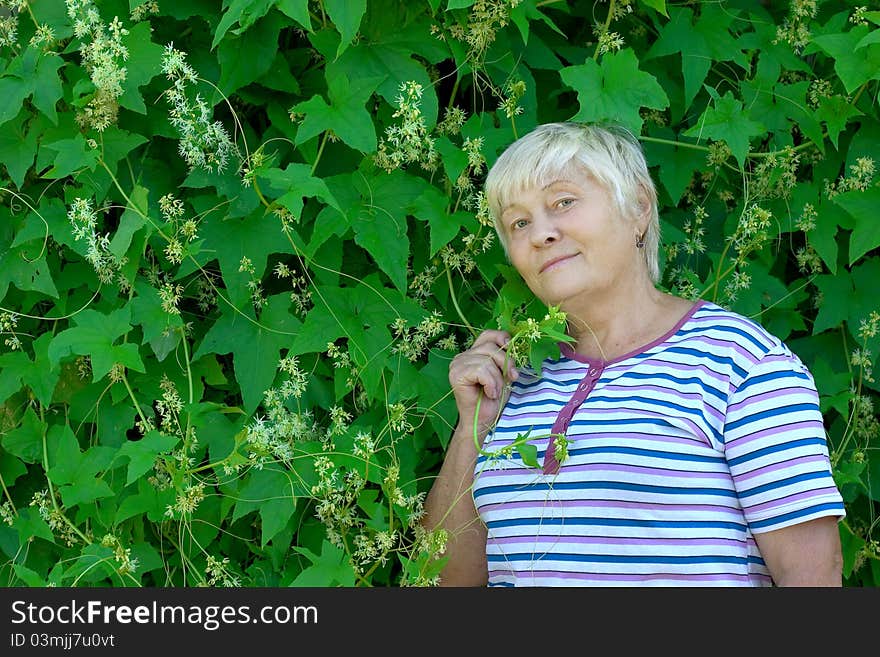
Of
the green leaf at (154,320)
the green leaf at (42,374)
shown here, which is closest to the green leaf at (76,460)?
the green leaf at (42,374)

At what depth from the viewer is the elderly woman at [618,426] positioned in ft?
6.70

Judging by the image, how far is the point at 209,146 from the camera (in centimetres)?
246

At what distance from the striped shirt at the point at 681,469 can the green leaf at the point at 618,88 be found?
18.3 inches

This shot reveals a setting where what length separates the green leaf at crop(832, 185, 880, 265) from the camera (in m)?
2.51

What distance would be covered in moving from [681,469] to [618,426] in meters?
0.15

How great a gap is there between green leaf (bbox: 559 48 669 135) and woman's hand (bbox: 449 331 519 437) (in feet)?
1.76

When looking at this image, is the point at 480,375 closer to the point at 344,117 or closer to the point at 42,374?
the point at 344,117

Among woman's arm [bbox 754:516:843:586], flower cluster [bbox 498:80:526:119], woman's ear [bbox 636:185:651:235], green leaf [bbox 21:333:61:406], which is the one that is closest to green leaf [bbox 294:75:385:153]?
flower cluster [bbox 498:80:526:119]

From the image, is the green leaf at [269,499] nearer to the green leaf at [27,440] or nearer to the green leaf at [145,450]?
the green leaf at [145,450]

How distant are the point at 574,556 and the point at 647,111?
121cm

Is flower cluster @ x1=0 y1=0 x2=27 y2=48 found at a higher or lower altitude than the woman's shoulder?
higher

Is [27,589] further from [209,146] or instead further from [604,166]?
[604,166]

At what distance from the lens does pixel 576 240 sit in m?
2.25

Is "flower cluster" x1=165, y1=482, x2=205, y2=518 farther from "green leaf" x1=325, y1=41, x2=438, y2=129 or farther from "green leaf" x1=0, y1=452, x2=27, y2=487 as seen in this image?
"green leaf" x1=325, y1=41, x2=438, y2=129
